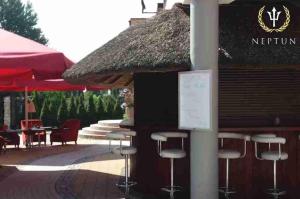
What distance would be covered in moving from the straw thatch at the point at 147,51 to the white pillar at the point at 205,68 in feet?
2.54

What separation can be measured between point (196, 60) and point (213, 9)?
2.43 feet

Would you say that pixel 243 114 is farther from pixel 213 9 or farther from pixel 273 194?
pixel 213 9

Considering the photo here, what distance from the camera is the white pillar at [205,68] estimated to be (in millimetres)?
6895

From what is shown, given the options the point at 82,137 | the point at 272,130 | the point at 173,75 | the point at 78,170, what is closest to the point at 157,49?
the point at 173,75

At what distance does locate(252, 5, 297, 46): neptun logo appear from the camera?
8148mm

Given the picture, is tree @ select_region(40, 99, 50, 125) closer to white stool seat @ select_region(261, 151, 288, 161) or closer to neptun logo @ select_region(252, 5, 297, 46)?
neptun logo @ select_region(252, 5, 297, 46)

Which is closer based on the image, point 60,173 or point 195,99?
point 195,99

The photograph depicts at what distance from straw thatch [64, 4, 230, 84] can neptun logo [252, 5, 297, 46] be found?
4.09 feet

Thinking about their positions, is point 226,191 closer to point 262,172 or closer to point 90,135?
point 262,172

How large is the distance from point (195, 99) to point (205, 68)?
45 cm

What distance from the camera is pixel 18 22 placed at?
54.8 metres

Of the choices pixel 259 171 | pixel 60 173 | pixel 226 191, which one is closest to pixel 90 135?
pixel 60 173

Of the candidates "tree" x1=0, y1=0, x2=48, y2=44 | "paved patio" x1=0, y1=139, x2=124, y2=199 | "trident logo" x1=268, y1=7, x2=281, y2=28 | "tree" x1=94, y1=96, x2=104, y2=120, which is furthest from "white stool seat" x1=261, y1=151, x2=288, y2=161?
"tree" x1=0, y1=0, x2=48, y2=44

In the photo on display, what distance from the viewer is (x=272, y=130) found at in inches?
331
